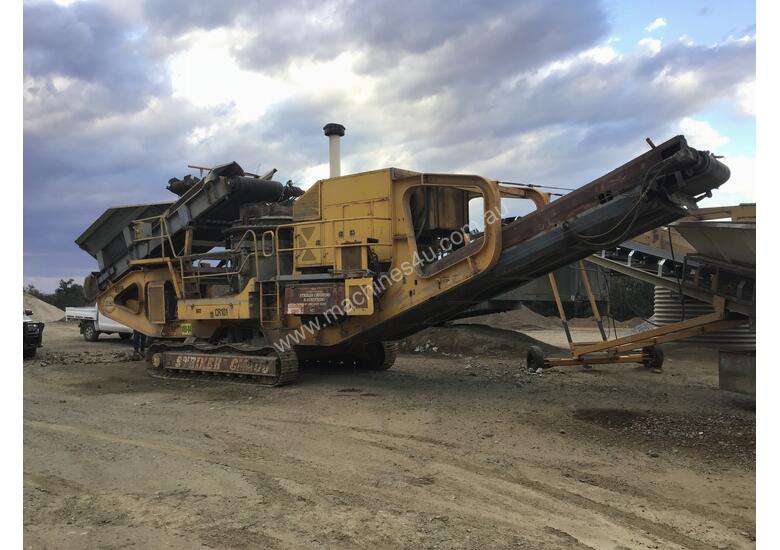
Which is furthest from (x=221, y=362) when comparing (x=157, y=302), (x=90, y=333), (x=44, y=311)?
(x=44, y=311)

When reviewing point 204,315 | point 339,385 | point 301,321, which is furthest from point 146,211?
point 339,385

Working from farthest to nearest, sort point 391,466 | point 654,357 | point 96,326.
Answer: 1. point 96,326
2. point 654,357
3. point 391,466

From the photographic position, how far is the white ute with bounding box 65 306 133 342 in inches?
827

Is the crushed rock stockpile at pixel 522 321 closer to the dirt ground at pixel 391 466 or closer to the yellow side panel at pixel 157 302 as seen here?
the yellow side panel at pixel 157 302

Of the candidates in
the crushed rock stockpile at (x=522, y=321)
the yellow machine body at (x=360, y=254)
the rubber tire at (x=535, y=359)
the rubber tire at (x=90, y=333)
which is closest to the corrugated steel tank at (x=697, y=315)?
the rubber tire at (x=535, y=359)

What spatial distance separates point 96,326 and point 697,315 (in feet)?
65.7

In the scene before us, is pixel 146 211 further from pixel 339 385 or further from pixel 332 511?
pixel 332 511

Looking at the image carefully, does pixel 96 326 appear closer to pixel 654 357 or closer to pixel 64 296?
pixel 654 357

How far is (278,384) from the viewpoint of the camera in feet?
32.4

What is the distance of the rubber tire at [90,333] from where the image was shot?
2184 centimetres

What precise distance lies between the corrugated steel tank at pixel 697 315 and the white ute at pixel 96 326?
1743cm

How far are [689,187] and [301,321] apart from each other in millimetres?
Result: 6475

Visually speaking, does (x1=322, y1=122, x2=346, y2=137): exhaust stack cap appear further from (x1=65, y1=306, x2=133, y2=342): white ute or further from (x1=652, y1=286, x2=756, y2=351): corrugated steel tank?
(x1=65, y1=306, x2=133, y2=342): white ute

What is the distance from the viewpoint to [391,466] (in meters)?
5.57
